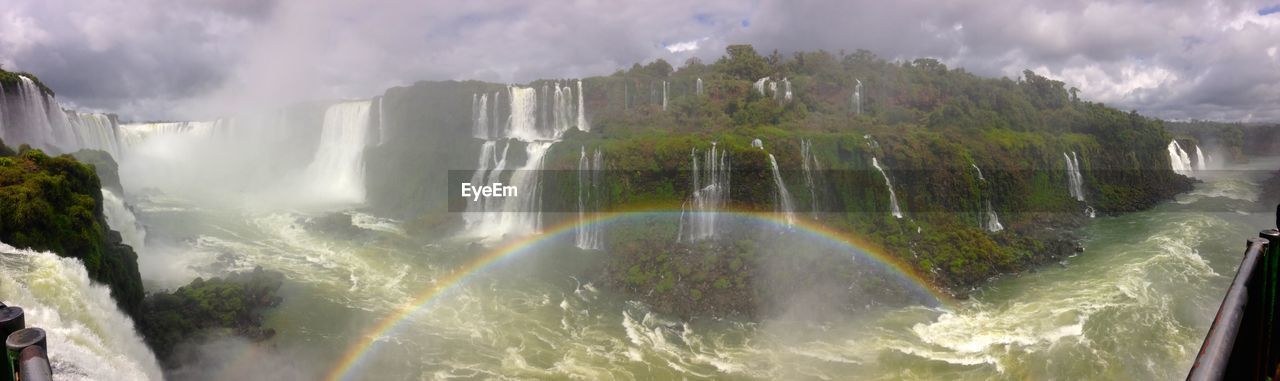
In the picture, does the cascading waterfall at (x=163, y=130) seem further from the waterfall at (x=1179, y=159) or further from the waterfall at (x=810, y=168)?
Result: the waterfall at (x=1179, y=159)

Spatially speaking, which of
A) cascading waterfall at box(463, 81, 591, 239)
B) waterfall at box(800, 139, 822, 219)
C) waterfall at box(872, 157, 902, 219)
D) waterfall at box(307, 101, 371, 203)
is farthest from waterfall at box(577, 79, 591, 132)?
waterfall at box(872, 157, 902, 219)

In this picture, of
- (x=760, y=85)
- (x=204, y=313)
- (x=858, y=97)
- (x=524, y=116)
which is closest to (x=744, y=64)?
(x=760, y=85)

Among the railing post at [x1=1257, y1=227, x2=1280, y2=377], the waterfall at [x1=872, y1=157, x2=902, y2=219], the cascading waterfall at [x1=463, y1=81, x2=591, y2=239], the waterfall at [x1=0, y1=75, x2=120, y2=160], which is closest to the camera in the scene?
the railing post at [x1=1257, y1=227, x2=1280, y2=377]

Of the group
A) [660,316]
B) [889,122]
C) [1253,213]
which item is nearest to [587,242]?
[660,316]

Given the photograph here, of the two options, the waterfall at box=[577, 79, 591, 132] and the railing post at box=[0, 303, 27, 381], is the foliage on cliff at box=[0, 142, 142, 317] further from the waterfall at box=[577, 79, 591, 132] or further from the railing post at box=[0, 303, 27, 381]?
the waterfall at box=[577, 79, 591, 132]

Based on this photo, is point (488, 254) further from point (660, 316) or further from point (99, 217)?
point (99, 217)

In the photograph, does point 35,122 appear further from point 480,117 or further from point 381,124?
point 480,117
